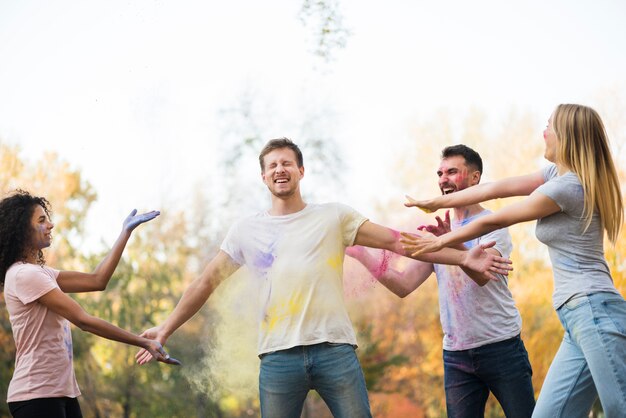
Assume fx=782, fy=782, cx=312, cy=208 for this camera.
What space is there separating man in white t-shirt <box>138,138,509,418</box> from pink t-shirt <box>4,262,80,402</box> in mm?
409

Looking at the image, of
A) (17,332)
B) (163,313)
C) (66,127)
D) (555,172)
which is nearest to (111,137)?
(66,127)

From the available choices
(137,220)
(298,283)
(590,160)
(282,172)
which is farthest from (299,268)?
(590,160)

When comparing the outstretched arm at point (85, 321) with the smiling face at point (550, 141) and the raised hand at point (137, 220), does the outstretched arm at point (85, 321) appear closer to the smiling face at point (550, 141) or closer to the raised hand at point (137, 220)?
the raised hand at point (137, 220)

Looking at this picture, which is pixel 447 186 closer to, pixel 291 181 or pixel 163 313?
pixel 291 181

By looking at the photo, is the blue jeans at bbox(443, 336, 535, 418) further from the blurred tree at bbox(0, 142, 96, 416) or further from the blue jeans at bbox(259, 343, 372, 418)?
the blurred tree at bbox(0, 142, 96, 416)

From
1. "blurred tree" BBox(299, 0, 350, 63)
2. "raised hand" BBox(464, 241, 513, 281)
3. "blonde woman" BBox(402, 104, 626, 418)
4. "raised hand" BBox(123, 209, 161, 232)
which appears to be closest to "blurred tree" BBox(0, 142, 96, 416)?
"blurred tree" BBox(299, 0, 350, 63)

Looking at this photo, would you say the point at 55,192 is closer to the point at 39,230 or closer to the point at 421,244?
the point at 39,230

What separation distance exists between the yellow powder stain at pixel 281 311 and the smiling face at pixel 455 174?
1048 mm

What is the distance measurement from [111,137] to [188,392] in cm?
321

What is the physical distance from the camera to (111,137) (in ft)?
25.2

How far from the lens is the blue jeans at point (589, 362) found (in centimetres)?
264

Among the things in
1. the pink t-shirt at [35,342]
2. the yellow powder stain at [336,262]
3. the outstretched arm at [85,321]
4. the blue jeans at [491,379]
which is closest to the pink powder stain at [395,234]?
the yellow powder stain at [336,262]

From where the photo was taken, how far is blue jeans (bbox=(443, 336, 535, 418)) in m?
3.42

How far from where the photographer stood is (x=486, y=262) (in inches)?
130
